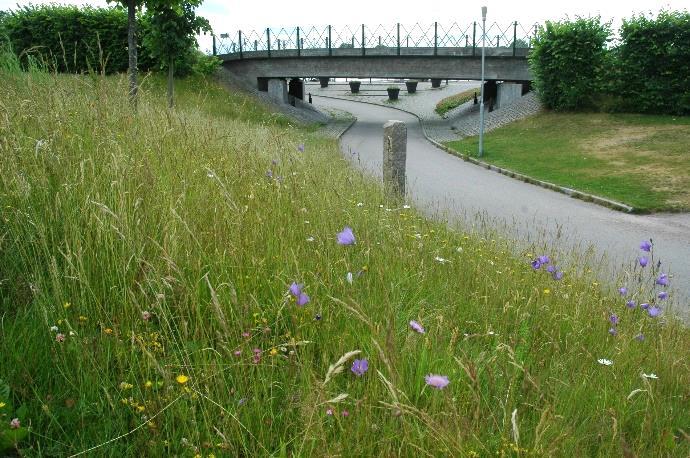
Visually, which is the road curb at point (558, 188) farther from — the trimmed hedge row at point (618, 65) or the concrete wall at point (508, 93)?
the concrete wall at point (508, 93)

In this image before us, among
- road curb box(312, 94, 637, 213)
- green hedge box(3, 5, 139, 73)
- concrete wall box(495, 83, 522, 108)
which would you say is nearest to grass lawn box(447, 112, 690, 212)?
road curb box(312, 94, 637, 213)

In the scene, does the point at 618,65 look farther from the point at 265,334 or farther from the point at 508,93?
the point at 265,334

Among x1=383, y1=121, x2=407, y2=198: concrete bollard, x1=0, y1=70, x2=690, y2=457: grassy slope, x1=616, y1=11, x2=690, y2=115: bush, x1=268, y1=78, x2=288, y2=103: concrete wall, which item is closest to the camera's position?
x1=0, y1=70, x2=690, y2=457: grassy slope

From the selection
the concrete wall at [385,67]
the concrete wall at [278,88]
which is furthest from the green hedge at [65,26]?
the concrete wall at [278,88]

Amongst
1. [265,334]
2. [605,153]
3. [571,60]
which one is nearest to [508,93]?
[571,60]

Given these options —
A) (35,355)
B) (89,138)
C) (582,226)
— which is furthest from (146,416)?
(582,226)

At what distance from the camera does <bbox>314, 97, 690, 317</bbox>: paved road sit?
316 inches

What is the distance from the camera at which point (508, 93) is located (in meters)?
36.0

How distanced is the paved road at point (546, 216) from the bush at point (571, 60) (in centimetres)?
1096

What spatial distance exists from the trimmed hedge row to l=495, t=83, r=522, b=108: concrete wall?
18.6 feet

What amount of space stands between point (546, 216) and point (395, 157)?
11.6ft

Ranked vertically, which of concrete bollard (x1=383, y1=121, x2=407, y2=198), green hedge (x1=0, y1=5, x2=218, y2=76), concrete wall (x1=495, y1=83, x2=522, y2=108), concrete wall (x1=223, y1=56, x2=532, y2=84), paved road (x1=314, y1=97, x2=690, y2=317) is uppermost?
green hedge (x1=0, y1=5, x2=218, y2=76)

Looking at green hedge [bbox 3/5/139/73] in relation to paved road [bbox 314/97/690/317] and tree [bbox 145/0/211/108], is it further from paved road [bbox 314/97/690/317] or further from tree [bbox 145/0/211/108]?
paved road [bbox 314/97/690/317]

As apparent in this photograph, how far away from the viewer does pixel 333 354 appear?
2748mm
